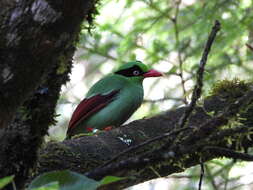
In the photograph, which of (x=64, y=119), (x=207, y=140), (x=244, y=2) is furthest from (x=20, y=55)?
(x=64, y=119)

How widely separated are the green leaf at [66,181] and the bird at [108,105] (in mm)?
3514

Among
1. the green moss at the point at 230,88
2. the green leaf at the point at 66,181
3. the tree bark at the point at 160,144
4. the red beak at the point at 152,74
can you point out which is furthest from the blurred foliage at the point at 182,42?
the green leaf at the point at 66,181

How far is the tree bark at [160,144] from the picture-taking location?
2.15m

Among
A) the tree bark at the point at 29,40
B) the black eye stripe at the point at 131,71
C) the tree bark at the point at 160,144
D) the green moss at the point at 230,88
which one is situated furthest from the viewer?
the black eye stripe at the point at 131,71

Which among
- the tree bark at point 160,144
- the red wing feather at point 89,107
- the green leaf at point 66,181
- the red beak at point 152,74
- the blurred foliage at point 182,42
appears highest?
the blurred foliage at point 182,42

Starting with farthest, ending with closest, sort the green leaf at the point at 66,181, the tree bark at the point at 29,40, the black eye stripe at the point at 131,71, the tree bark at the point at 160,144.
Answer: the black eye stripe at the point at 131,71 < the tree bark at the point at 160,144 < the green leaf at the point at 66,181 < the tree bark at the point at 29,40

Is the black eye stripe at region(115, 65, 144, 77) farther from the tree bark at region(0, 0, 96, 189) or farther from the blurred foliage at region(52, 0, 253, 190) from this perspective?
the tree bark at region(0, 0, 96, 189)

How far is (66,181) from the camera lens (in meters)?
1.96

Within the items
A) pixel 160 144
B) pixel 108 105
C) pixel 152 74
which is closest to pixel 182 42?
pixel 152 74

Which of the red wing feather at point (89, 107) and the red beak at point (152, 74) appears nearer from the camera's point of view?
the red wing feather at point (89, 107)

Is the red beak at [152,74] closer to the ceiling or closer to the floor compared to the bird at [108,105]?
closer to the ceiling

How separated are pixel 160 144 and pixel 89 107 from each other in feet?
9.30

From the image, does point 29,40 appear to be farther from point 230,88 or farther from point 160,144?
point 230,88

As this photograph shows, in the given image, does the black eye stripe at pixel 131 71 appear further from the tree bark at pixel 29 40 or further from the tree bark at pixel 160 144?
the tree bark at pixel 29 40
